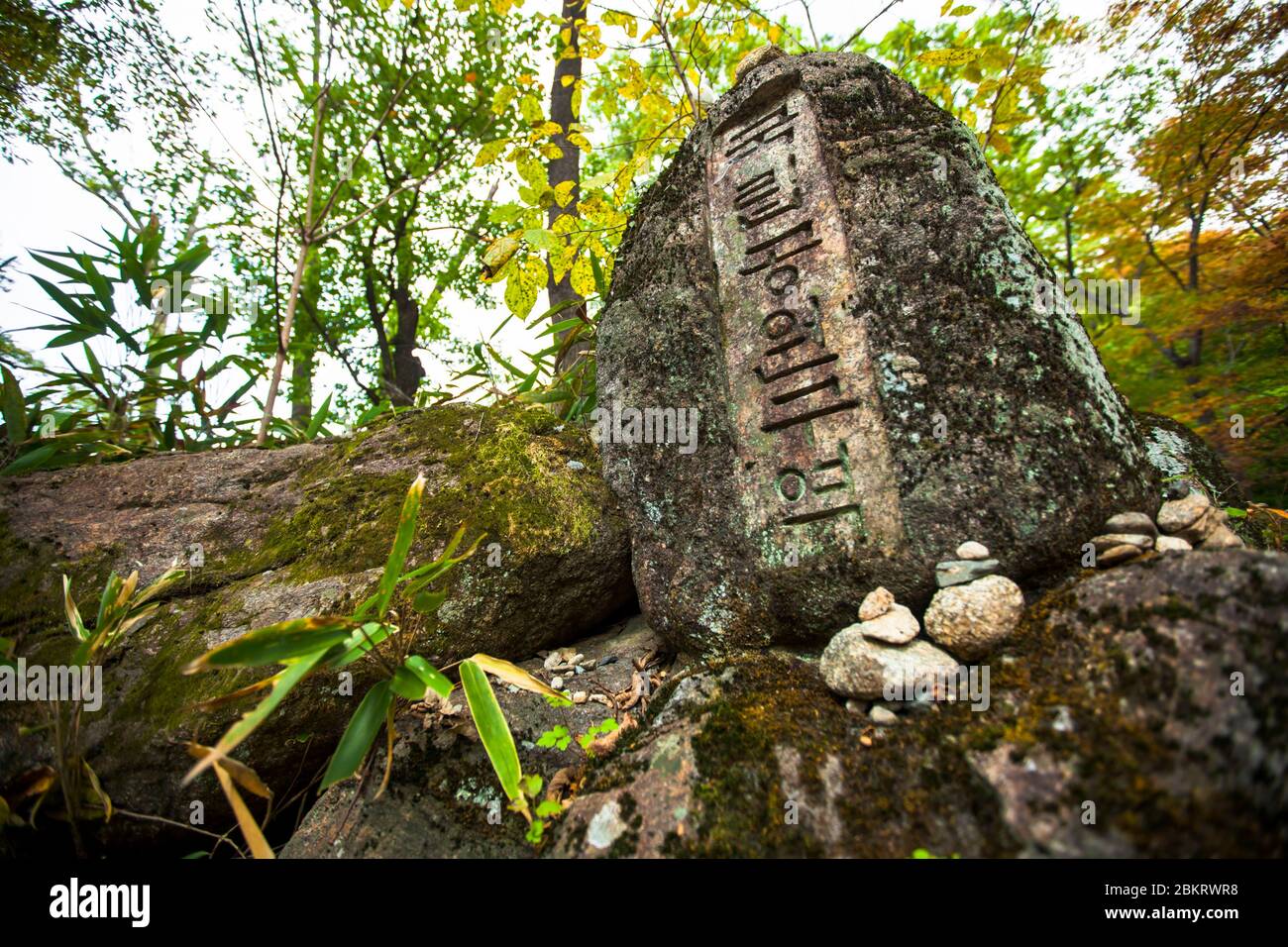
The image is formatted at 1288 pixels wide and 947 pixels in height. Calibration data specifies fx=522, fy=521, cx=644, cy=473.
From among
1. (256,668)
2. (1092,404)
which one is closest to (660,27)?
(1092,404)

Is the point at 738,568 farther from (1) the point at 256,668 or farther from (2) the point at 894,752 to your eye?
(1) the point at 256,668

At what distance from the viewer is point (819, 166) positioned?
1.94m

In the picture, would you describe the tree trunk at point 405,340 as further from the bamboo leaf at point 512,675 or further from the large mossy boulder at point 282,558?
the bamboo leaf at point 512,675

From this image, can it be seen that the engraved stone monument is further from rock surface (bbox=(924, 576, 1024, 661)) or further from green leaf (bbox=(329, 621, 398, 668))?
green leaf (bbox=(329, 621, 398, 668))

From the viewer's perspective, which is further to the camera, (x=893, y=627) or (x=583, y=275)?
(x=583, y=275)

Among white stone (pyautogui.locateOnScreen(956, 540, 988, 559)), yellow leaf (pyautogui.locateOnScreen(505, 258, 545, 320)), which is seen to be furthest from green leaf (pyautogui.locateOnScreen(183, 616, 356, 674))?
yellow leaf (pyautogui.locateOnScreen(505, 258, 545, 320))

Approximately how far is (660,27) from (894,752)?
395cm

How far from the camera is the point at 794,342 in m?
1.82

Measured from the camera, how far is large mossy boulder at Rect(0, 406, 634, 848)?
1.63 m

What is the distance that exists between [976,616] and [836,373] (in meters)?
0.82

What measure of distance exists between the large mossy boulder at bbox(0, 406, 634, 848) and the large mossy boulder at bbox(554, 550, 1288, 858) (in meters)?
0.80

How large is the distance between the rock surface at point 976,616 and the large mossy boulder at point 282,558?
121 cm

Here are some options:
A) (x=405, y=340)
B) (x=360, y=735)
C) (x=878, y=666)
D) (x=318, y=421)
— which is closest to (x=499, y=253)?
(x=318, y=421)

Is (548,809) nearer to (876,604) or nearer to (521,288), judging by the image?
(876,604)
